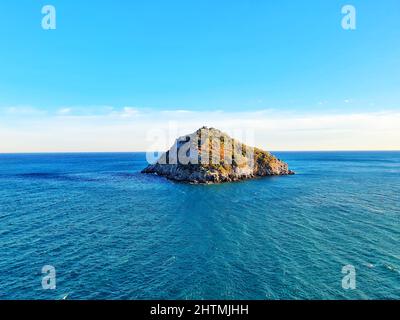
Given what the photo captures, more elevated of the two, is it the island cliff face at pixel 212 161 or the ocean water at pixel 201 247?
the island cliff face at pixel 212 161

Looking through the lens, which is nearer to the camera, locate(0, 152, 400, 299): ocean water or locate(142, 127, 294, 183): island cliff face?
locate(0, 152, 400, 299): ocean water

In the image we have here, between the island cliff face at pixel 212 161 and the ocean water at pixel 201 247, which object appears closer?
the ocean water at pixel 201 247

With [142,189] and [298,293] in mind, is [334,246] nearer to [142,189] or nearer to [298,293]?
[298,293]

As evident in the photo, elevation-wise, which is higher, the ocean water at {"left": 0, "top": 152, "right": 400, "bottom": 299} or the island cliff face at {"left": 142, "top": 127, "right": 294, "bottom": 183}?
the island cliff face at {"left": 142, "top": 127, "right": 294, "bottom": 183}
